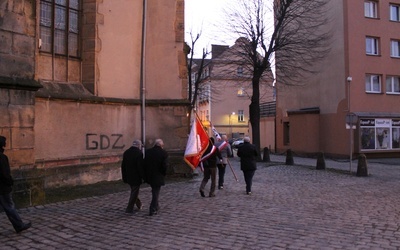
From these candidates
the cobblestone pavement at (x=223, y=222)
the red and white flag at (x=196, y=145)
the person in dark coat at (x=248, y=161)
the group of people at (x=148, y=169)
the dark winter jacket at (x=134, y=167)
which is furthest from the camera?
the person in dark coat at (x=248, y=161)

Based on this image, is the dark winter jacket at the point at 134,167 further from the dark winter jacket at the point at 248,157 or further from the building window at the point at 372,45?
the building window at the point at 372,45

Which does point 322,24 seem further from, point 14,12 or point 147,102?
point 14,12

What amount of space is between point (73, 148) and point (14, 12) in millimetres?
4524

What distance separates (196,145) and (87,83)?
470 centimetres

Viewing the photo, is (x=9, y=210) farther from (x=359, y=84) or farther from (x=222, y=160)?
(x=359, y=84)

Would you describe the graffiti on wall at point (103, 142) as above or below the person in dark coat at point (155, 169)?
above

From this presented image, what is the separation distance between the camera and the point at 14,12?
30.2 ft

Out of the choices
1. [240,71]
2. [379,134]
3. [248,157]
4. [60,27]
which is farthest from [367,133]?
[60,27]

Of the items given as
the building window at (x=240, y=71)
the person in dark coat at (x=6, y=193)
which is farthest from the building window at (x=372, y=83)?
the person in dark coat at (x=6, y=193)

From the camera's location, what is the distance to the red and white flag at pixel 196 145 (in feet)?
35.6

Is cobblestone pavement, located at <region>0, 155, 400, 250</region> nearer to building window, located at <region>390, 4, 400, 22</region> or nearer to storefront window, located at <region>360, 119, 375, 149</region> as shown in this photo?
storefront window, located at <region>360, 119, 375, 149</region>

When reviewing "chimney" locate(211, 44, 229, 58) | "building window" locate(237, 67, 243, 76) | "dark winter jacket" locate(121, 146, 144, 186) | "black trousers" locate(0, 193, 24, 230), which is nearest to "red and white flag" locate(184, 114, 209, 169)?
"dark winter jacket" locate(121, 146, 144, 186)

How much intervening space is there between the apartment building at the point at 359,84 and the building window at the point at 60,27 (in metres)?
21.5

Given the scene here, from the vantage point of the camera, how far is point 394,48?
107 ft
